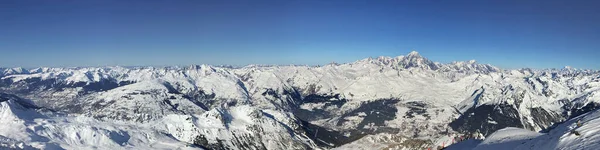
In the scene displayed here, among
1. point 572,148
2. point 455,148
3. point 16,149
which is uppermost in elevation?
point 572,148

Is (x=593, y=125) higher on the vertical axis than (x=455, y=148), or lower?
higher

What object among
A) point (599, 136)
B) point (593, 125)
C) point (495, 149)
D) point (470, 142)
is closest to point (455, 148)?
point (470, 142)

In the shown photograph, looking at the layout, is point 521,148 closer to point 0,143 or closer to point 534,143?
point 534,143

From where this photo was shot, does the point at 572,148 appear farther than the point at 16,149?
No

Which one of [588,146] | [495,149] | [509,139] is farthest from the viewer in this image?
[509,139]

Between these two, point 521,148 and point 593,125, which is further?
point 521,148

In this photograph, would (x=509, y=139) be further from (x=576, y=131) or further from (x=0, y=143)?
(x=0, y=143)

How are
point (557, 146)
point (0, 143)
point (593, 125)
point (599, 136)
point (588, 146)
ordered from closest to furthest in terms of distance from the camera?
point (588, 146) < point (599, 136) < point (557, 146) < point (593, 125) < point (0, 143)

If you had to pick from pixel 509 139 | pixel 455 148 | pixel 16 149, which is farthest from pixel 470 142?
pixel 16 149

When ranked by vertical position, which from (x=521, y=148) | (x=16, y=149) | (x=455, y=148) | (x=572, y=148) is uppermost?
(x=572, y=148)
